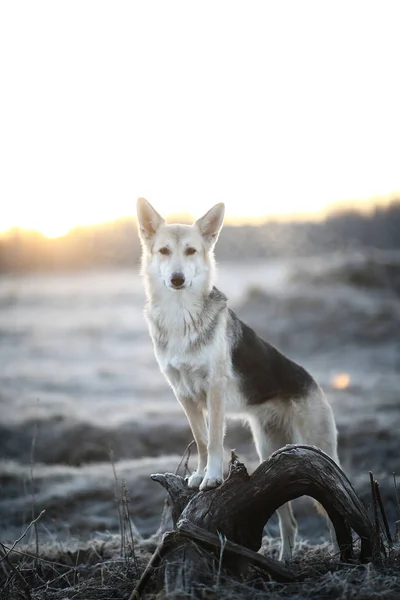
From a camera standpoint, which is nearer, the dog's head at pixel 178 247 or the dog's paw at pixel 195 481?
the dog's paw at pixel 195 481

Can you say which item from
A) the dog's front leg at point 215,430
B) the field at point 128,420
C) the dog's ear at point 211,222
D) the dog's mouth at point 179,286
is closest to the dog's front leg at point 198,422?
the dog's front leg at point 215,430

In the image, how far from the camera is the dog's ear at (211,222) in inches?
252

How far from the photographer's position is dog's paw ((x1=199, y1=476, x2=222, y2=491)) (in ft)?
17.7

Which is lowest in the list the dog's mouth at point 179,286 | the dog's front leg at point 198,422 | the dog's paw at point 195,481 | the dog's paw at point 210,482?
the dog's paw at point 195,481

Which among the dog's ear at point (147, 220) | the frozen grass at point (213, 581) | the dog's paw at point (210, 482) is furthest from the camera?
the dog's ear at point (147, 220)

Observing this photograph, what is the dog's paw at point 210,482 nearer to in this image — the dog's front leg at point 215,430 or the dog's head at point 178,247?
the dog's front leg at point 215,430

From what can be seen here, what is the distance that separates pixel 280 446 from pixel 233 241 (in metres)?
36.6

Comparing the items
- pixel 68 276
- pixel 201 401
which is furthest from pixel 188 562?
pixel 68 276

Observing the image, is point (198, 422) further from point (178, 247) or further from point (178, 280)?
point (178, 247)

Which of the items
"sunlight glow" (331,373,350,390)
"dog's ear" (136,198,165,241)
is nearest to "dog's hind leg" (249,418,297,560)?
"dog's ear" (136,198,165,241)

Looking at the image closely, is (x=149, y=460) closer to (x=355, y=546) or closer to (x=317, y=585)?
(x=355, y=546)

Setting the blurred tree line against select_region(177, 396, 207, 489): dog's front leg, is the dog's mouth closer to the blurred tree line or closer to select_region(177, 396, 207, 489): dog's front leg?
select_region(177, 396, 207, 489): dog's front leg

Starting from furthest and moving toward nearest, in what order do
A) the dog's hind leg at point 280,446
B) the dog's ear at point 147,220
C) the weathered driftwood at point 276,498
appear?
the dog's hind leg at point 280,446 < the dog's ear at point 147,220 < the weathered driftwood at point 276,498

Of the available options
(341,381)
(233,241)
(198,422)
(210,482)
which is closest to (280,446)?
(198,422)
